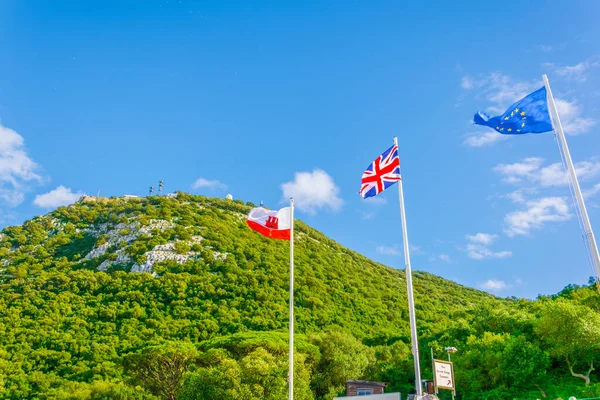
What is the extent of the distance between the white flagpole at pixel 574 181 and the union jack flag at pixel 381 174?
17.1 ft

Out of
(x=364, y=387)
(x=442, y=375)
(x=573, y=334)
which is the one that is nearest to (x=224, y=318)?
(x=364, y=387)

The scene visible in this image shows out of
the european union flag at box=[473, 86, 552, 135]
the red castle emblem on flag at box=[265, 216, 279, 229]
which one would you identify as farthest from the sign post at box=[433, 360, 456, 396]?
the red castle emblem on flag at box=[265, 216, 279, 229]

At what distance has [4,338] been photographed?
67.3 m

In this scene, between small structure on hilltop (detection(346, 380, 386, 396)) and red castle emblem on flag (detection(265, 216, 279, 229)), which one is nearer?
red castle emblem on flag (detection(265, 216, 279, 229))

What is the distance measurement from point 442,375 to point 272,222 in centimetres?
1094

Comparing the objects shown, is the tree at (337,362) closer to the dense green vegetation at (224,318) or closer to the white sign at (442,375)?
the dense green vegetation at (224,318)

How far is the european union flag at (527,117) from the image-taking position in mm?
15258

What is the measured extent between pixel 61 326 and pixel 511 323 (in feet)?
195

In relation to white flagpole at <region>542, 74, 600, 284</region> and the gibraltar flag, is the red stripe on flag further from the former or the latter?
white flagpole at <region>542, 74, 600, 284</region>

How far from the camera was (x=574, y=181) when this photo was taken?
13992 millimetres

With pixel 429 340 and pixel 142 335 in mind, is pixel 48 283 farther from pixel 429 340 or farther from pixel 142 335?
pixel 429 340

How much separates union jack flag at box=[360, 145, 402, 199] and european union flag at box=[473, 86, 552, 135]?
3607mm

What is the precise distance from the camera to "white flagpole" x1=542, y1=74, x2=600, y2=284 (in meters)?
13.0

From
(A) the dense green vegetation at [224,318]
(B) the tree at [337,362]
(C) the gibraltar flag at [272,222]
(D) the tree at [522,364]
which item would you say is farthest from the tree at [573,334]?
(C) the gibraltar flag at [272,222]
